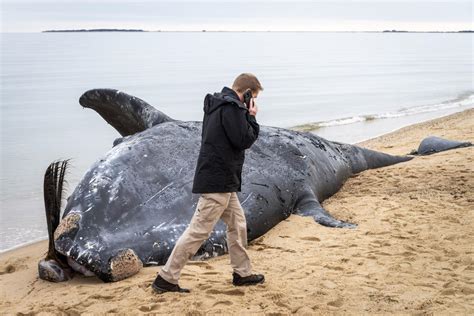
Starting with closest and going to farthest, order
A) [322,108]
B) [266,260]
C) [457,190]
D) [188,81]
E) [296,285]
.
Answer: [296,285] → [266,260] → [457,190] → [322,108] → [188,81]

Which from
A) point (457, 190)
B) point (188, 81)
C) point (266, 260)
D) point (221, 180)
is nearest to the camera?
point (221, 180)

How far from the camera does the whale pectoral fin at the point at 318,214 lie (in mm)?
7168

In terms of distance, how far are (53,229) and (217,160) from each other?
2.07m

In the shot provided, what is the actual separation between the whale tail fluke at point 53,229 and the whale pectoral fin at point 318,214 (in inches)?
118

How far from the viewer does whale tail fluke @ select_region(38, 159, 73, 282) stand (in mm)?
5812

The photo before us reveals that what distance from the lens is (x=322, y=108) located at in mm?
28922

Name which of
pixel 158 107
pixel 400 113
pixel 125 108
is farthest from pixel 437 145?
pixel 158 107

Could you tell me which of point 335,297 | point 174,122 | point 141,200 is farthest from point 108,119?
point 335,297

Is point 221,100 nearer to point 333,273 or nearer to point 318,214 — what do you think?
point 333,273

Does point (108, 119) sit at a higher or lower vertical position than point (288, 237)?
higher

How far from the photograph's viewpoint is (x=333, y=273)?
561 cm

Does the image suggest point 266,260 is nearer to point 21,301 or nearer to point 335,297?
point 335,297

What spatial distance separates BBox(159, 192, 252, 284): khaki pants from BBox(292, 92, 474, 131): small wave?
17.0 m

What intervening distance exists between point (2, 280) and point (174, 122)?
2.73 m
